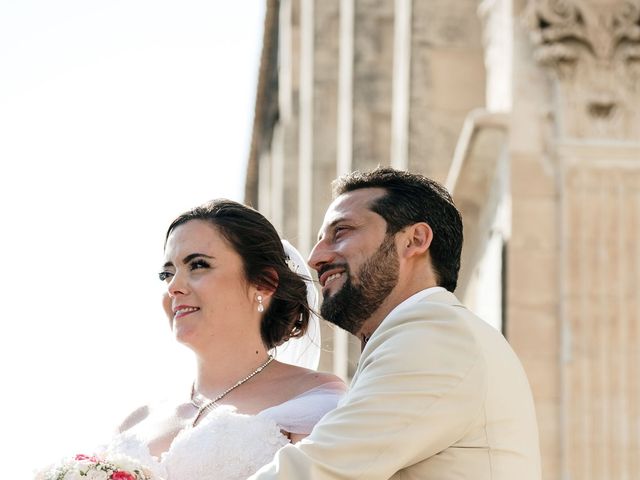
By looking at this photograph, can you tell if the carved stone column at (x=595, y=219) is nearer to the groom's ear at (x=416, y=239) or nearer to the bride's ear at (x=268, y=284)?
the bride's ear at (x=268, y=284)

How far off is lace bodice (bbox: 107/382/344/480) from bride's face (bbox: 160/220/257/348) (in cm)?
31

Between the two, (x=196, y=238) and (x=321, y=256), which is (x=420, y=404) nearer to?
(x=321, y=256)

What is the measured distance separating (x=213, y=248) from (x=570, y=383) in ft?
13.3

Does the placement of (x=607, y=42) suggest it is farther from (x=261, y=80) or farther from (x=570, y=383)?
(x=261, y=80)

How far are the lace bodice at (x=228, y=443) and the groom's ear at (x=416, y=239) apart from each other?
0.86 meters

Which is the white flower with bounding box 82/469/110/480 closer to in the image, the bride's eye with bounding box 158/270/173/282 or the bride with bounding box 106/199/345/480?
the bride with bounding box 106/199/345/480

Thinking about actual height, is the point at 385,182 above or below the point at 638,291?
above

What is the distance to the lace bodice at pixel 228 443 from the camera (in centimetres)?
520

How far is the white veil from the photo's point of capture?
234 inches

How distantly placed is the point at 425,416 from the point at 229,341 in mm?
1650

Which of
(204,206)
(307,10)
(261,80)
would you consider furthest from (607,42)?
(261,80)

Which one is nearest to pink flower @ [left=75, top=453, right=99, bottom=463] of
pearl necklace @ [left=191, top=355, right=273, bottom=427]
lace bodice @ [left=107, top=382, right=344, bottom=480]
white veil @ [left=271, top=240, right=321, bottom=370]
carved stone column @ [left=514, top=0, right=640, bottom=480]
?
lace bodice @ [left=107, top=382, right=344, bottom=480]

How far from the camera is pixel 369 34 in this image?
17406 millimetres

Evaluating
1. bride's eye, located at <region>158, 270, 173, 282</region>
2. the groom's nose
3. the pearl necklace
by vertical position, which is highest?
the groom's nose
